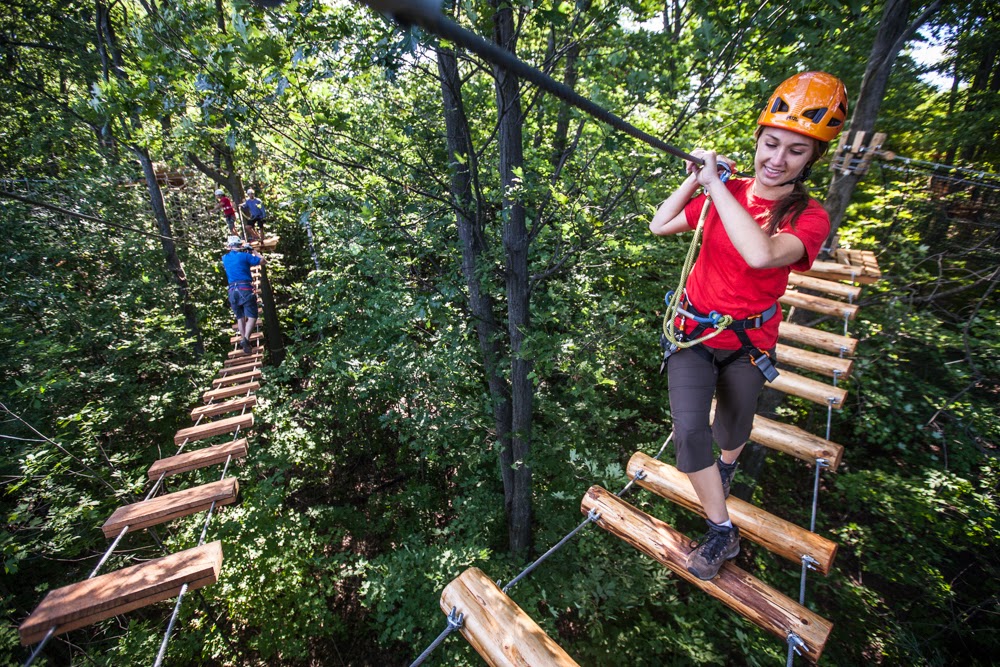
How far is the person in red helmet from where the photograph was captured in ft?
5.99

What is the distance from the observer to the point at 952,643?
500 cm

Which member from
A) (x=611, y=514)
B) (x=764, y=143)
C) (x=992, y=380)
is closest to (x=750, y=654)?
(x=611, y=514)

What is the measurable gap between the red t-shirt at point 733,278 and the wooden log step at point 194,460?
4.40 m

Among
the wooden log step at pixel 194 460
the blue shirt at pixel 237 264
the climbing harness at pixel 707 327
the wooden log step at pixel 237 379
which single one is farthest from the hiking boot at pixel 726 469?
the blue shirt at pixel 237 264

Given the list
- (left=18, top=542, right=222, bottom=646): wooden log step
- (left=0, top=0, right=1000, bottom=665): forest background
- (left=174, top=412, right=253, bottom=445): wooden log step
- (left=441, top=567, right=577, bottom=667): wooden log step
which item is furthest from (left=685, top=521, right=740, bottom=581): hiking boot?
(left=174, top=412, right=253, bottom=445): wooden log step

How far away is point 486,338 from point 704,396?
3.25 meters

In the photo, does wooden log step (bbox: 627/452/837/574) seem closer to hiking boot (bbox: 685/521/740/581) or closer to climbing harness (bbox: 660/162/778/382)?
hiking boot (bbox: 685/521/740/581)

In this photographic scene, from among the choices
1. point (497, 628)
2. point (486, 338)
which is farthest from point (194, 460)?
point (497, 628)

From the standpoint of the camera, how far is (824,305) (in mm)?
4273

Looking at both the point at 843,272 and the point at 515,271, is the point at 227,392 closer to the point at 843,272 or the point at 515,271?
the point at 515,271

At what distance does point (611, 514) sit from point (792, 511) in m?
5.76

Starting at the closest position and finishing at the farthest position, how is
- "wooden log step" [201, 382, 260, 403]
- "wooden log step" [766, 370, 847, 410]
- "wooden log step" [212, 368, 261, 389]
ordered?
"wooden log step" [766, 370, 847, 410]
"wooden log step" [201, 382, 260, 403]
"wooden log step" [212, 368, 261, 389]

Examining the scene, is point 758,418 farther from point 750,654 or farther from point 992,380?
point 992,380

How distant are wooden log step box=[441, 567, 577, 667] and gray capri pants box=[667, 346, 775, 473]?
0.98m
